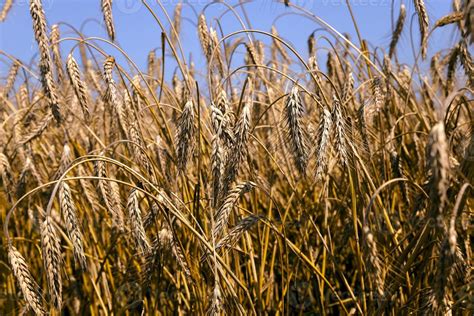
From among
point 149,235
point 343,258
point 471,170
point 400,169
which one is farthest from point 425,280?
point 149,235

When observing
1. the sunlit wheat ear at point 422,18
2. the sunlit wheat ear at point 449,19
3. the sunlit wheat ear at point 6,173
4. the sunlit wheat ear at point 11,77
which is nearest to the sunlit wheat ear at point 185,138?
the sunlit wheat ear at point 422,18

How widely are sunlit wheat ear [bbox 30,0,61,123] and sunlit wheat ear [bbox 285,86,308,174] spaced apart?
0.79m

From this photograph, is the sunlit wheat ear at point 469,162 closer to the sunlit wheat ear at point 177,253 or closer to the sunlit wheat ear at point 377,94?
the sunlit wheat ear at point 377,94

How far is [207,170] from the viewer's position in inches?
106

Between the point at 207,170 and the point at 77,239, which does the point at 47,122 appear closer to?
the point at 207,170

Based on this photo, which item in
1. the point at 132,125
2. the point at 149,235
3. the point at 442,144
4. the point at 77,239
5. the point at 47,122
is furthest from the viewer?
the point at 149,235

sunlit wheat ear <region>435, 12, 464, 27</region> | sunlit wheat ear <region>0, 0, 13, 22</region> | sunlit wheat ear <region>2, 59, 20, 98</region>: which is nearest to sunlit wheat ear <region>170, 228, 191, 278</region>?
sunlit wheat ear <region>435, 12, 464, 27</region>

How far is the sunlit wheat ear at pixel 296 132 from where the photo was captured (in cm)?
149

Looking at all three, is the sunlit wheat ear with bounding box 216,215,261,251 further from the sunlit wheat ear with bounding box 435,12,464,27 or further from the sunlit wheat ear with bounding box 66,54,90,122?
the sunlit wheat ear with bounding box 435,12,464,27

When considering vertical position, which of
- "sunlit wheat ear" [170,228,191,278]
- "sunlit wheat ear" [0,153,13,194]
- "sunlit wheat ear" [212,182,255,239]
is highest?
"sunlit wheat ear" [0,153,13,194]

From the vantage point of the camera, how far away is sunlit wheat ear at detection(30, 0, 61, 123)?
185 centimetres

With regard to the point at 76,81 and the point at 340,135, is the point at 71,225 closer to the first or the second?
the point at 76,81

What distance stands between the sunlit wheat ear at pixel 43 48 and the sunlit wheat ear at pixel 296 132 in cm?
79

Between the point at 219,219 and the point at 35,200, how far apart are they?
6.43 feet
